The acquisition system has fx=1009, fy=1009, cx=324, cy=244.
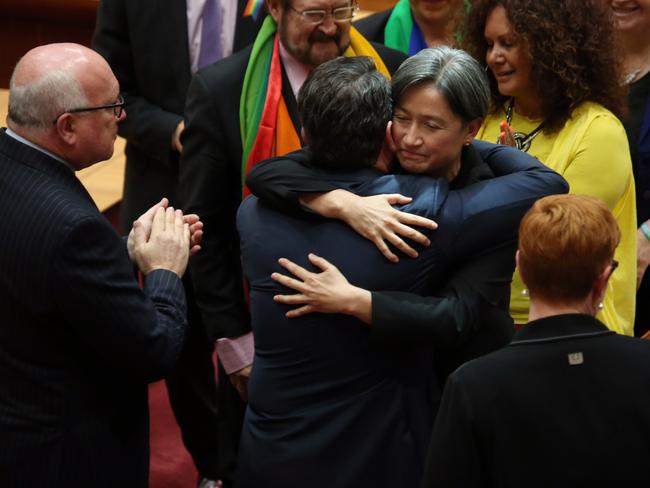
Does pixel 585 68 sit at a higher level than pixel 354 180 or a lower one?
higher

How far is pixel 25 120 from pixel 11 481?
0.72 metres

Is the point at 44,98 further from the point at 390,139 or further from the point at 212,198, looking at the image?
the point at 212,198

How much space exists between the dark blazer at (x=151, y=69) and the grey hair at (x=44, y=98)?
107 cm

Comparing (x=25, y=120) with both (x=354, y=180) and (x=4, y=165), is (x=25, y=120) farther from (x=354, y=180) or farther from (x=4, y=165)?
(x=354, y=180)

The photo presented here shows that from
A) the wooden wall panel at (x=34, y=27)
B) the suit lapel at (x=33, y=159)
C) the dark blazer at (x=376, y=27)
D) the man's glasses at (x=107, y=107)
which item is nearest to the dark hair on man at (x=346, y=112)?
the man's glasses at (x=107, y=107)

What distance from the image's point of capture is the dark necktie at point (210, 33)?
314 centimetres

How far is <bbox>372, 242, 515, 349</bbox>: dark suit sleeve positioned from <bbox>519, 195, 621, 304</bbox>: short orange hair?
1.10ft

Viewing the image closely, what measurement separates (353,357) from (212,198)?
0.92m

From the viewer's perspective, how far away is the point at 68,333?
Answer: 1.97 meters

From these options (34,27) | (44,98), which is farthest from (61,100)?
(34,27)

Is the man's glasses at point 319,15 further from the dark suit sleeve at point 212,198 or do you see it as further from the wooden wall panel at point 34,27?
the wooden wall panel at point 34,27

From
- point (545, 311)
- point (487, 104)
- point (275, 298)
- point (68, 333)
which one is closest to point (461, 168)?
point (487, 104)

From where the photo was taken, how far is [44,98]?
1.95 metres

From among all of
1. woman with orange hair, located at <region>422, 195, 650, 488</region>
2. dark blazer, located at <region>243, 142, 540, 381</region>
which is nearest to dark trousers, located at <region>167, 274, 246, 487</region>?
dark blazer, located at <region>243, 142, 540, 381</region>
